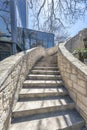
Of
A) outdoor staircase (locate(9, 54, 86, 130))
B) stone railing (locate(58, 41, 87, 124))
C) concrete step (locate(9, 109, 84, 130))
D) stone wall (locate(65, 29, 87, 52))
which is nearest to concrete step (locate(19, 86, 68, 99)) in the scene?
outdoor staircase (locate(9, 54, 86, 130))

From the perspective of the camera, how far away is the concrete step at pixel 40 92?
367 centimetres

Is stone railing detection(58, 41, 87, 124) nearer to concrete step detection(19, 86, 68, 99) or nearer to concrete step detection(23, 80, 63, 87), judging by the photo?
concrete step detection(19, 86, 68, 99)

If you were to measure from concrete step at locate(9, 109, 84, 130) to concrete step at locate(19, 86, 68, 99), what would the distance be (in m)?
0.66

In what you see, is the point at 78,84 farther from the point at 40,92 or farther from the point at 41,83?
the point at 41,83

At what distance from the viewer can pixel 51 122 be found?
289 cm

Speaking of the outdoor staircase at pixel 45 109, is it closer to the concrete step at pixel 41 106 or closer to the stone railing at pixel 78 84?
the concrete step at pixel 41 106

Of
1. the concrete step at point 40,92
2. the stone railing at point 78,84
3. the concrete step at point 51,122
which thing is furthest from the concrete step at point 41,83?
the concrete step at point 51,122

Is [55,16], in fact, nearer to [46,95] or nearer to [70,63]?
[70,63]

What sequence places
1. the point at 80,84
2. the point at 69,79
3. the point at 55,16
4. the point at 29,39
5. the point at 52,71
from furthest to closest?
1. the point at 29,39
2. the point at 52,71
3. the point at 55,16
4. the point at 69,79
5. the point at 80,84

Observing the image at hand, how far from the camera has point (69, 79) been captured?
3.91 metres

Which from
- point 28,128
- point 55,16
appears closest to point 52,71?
point 55,16

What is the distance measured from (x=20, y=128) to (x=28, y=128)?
15 cm

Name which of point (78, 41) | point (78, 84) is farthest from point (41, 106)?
point (78, 41)

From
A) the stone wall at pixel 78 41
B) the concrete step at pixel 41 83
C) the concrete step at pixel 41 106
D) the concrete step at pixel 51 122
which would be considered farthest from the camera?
the stone wall at pixel 78 41
